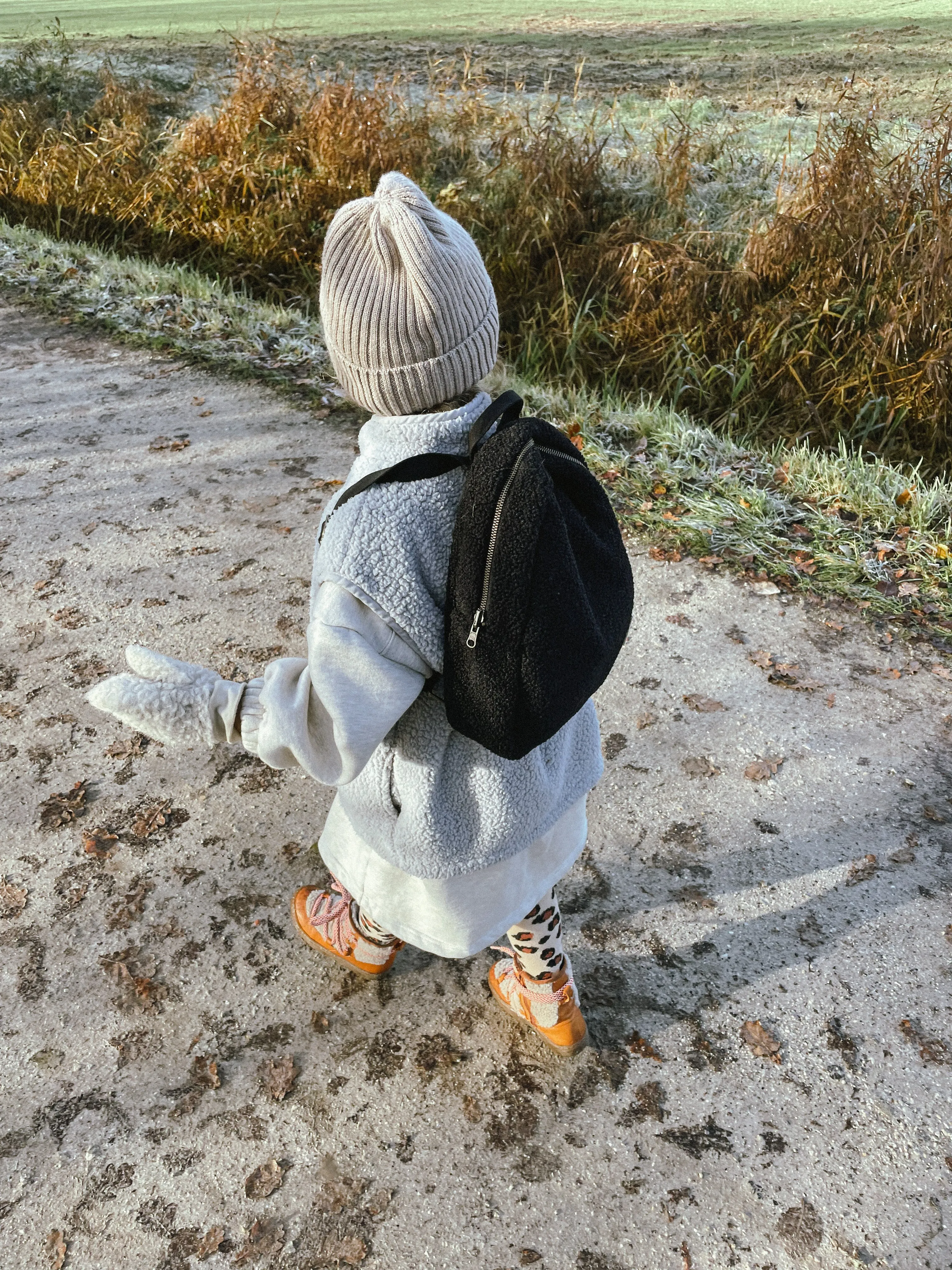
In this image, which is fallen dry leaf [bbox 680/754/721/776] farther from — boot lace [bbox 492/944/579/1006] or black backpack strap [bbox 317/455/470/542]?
black backpack strap [bbox 317/455/470/542]

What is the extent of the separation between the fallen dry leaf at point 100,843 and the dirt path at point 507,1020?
12 mm

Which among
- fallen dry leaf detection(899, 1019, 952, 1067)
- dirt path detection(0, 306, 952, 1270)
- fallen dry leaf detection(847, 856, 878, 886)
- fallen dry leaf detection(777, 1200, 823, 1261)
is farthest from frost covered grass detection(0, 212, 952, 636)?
fallen dry leaf detection(777, 1200, 823, 1261)

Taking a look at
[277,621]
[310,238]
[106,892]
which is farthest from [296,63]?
[106,892]

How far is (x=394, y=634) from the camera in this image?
A: 54.9 inches

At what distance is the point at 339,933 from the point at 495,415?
1.40 metres

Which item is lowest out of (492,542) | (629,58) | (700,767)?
(700,767)

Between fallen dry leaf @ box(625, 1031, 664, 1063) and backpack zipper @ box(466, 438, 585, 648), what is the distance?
126 centimetres

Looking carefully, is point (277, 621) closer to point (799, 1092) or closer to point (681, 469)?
point (681, 469)

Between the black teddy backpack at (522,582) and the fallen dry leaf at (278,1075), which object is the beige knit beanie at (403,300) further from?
the fallen dry leaf at (278,1075)

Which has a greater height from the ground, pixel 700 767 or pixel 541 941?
pixel 541 941

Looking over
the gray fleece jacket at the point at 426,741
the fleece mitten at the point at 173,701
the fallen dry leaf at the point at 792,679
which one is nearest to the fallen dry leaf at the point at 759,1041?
the gray fleece jacket at the point at 426,741

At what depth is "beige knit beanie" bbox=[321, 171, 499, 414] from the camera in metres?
1.35

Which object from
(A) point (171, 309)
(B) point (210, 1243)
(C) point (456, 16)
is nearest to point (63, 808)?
(B) point (210, 1243)

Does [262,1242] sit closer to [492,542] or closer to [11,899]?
[11,899]
